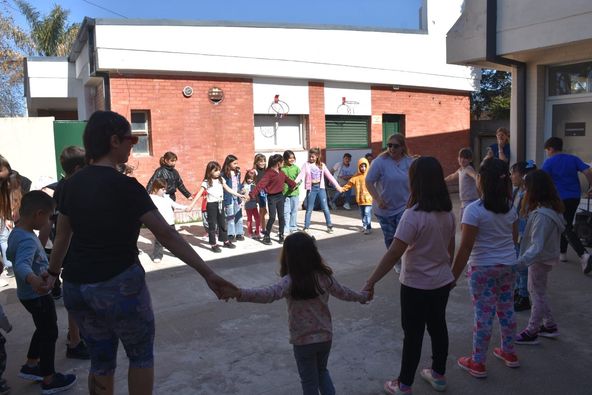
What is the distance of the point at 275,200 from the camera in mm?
9438

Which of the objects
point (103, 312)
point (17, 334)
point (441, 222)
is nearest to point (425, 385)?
point (441, 222)

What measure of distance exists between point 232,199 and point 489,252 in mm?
6110

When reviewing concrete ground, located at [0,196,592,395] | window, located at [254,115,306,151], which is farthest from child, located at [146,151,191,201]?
window, located at [254,115,306,151]

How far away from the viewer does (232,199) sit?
30.3ft

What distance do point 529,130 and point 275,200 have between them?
4797 millimetres

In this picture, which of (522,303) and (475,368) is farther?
(522,303)

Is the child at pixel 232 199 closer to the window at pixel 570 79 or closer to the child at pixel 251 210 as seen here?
the child at pixel 251 210

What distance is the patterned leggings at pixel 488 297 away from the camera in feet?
12.2

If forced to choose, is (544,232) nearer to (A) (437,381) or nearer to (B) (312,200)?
(A) (437,381)

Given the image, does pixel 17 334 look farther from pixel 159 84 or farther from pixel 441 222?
pixel 159 84

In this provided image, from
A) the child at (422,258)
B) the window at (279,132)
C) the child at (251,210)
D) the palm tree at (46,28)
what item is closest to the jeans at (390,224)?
the child at (422,258)

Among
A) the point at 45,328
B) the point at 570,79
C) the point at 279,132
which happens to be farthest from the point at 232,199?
the point at 570,79

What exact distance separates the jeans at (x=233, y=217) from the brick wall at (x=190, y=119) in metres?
3.12

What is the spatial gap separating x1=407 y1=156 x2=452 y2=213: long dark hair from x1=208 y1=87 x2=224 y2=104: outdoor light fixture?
380 inches
